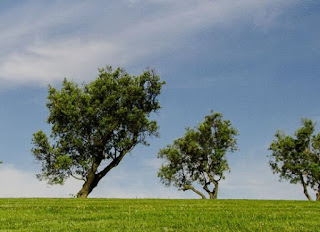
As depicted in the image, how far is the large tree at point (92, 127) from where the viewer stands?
5003cm

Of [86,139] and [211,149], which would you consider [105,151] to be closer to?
[86,139]

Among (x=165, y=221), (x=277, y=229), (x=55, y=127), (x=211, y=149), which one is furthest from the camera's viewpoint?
(x=211, y=149)

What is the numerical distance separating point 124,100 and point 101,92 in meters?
3.32

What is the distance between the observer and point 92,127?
167 ft

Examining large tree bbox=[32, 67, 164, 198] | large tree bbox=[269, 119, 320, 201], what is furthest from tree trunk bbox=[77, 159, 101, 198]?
large tree bbox=[269, 119, 320, 201]

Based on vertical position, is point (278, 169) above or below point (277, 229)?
above

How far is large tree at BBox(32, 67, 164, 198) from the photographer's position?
50.0m

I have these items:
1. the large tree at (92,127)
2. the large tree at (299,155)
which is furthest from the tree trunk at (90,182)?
the large tree at (299,155)

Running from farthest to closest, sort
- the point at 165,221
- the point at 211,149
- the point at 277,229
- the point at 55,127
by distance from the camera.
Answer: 1. the point at 211,149
2. the point at 55,127
3. the point at 165,221
4. the point at 277,229

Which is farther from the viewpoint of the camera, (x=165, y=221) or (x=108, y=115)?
(x=108, y=115)

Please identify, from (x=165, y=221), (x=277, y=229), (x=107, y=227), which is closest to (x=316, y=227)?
(x=277, y=229)

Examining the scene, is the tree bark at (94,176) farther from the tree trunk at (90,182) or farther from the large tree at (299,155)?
the large tree at (299,155)

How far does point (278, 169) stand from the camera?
5969cm

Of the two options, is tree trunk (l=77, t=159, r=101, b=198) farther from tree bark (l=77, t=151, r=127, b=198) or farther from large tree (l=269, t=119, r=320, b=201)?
large tree (l=269, t=119, r=320, b=201)
